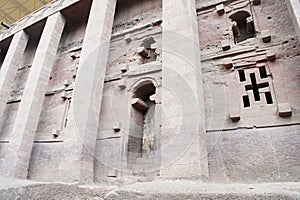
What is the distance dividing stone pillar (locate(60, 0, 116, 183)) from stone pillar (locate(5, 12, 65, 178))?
176 centimetres

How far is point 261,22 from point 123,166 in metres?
4.47

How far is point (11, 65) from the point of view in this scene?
28.0 feet

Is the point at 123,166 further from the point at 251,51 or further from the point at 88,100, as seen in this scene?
the point at 251,51

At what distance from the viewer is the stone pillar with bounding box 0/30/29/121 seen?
26.0 ft

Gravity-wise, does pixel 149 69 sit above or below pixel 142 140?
above

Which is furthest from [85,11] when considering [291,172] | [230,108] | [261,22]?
[291,172]

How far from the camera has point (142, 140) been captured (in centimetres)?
Result: 560

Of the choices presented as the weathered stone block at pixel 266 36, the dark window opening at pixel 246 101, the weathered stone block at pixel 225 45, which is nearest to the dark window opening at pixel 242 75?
the dark window opening at pixel 246 101

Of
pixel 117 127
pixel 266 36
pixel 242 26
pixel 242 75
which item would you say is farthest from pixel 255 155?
pixel 242 26

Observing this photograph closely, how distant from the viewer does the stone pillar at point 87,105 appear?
15.6ft

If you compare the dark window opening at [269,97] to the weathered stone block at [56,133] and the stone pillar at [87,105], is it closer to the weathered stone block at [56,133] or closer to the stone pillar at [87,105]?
the stone pillar at [87,105]

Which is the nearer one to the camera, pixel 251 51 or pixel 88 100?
pixel 251 51

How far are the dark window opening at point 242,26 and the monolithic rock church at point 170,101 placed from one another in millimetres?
24

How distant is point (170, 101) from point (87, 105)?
85.9 inches
